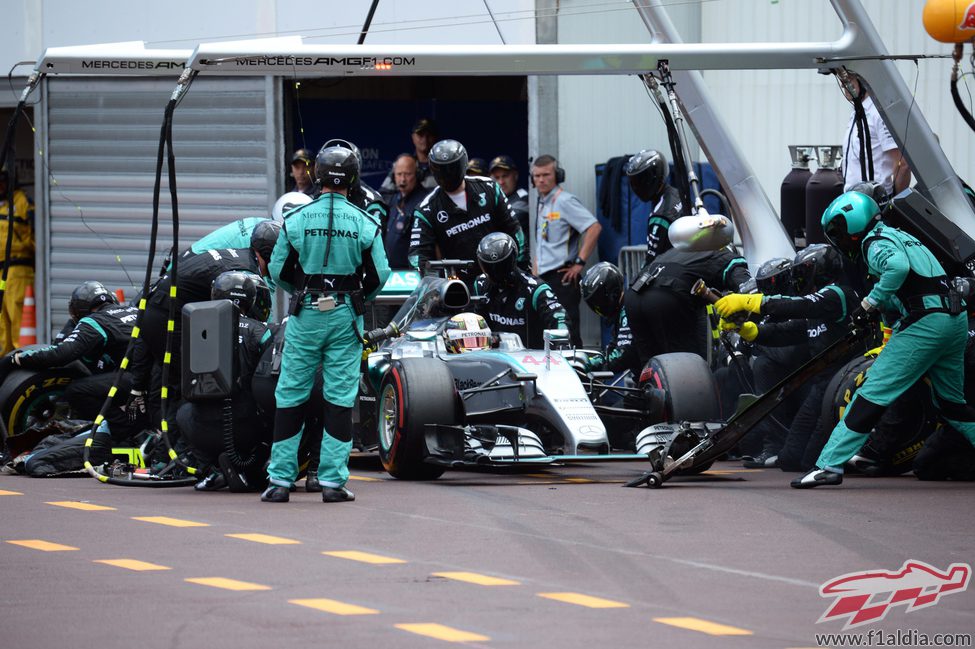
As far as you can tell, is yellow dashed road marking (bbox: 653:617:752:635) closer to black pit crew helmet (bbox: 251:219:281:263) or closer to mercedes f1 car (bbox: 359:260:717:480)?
mercedes f1 car (bbox: 359:260:717:480)

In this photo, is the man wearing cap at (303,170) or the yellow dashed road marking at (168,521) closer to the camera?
the yellow dashed road marking at (168,521)

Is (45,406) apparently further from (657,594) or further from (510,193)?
(657,594)

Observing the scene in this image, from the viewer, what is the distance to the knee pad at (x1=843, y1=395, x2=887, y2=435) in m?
9.77

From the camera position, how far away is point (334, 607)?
6.27 meters

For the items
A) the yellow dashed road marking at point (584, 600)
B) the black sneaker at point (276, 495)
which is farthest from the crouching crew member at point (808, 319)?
the yellow dashed road marking at point (584, 600)

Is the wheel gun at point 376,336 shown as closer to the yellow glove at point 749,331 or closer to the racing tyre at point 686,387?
the racing tyre at point 686,387

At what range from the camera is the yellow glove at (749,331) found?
11070 mm

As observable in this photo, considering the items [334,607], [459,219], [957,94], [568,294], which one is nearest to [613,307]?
[459,219]

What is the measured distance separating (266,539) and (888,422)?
4.48m

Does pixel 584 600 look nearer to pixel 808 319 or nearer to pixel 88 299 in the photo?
pixel 808 319

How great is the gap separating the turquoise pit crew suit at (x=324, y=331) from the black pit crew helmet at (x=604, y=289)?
2.82 metres

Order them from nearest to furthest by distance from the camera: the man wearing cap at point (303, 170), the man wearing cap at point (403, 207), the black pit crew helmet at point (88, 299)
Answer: the black pit crew helmet at point (88, 299), the man wearing cap at point (403, 207), the man wearing cap at point (303, 170)

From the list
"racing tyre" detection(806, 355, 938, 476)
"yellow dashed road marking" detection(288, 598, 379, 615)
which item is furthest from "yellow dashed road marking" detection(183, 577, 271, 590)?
"racing tyre" detection(806, 355, 938, 476)

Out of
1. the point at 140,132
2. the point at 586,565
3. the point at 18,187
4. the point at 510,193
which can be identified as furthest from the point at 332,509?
the point at 18,187
